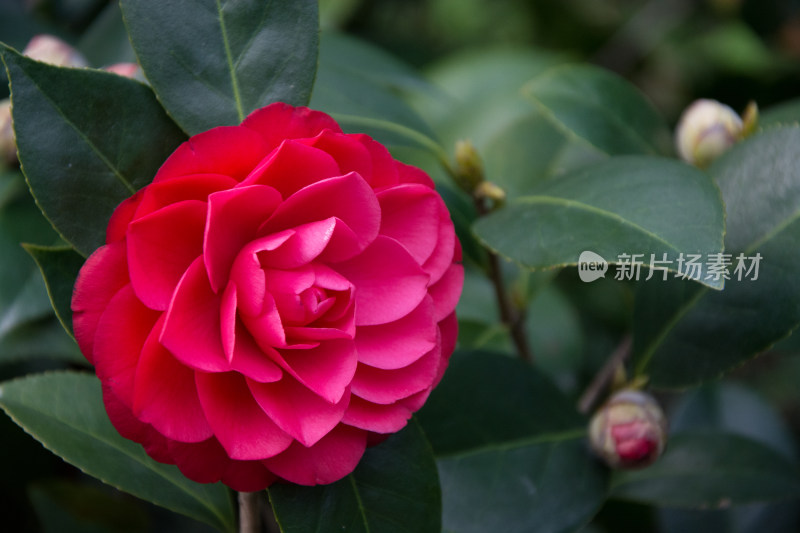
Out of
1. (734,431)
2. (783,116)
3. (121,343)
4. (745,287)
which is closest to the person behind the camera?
(121,343)

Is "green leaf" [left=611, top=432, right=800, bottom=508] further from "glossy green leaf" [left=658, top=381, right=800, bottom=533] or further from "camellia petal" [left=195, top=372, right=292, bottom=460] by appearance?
"camellia petal" [left=195, top=372, right=292, bottom=460]

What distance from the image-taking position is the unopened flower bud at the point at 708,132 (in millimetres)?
917

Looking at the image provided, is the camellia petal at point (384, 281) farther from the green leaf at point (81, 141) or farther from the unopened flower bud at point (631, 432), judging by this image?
the unopened flower bud at point (631, 432)

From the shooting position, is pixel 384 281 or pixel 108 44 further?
pixel 108 44

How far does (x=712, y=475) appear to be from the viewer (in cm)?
96

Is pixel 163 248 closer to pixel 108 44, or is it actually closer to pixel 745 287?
pixel 745 287

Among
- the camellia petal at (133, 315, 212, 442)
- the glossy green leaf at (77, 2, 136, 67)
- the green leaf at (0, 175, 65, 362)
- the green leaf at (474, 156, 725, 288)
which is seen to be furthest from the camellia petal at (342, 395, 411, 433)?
the glossy green leaf at (77, 2, 136, 67)

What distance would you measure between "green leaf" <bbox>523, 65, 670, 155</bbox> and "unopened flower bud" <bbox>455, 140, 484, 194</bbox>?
0.44 feet

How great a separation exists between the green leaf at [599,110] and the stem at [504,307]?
0.58 feet

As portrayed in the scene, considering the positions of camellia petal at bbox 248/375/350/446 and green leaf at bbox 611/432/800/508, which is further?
green leaf at bbox 611/432/800/508

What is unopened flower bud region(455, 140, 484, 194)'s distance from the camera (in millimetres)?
867

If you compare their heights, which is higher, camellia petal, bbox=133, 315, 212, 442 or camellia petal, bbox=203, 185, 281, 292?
camellia petal, bbox=203, 185, 281, 292

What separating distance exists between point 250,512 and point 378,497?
12 cm

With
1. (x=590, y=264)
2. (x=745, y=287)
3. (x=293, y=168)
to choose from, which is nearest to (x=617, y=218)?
(x=590, y=264)
